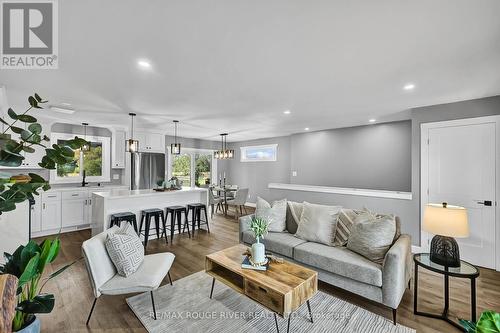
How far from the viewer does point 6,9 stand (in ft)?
5.52

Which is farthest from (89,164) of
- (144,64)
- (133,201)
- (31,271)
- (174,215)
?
(31,271)

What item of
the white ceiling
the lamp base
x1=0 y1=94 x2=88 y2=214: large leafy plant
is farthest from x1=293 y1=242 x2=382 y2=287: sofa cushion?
x1=0 y1=94 x2=88 y2=214: large leafy plant

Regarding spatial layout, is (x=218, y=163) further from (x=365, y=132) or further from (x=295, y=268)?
(x=295, y=268)

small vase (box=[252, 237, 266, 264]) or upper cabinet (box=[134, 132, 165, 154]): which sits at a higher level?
upper cabinet (box=[134, 132, 165, 154])

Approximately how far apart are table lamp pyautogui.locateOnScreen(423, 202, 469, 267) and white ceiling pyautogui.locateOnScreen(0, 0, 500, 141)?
156 centimetres

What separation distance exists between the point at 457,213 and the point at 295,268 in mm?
1652

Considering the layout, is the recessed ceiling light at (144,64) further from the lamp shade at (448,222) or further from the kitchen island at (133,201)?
the lamp shade at (448,222)

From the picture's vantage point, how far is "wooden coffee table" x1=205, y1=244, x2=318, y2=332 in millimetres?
1907

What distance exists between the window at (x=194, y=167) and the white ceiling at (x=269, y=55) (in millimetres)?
3938

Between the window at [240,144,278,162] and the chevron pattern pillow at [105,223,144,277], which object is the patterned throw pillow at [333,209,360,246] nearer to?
the chevron pattern pillow at [105,223,144,277]

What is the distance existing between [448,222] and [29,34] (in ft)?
13.8

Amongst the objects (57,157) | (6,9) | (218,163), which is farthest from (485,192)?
(218,163)

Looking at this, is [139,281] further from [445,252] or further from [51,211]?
[51,211]

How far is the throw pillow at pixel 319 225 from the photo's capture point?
3051mm
